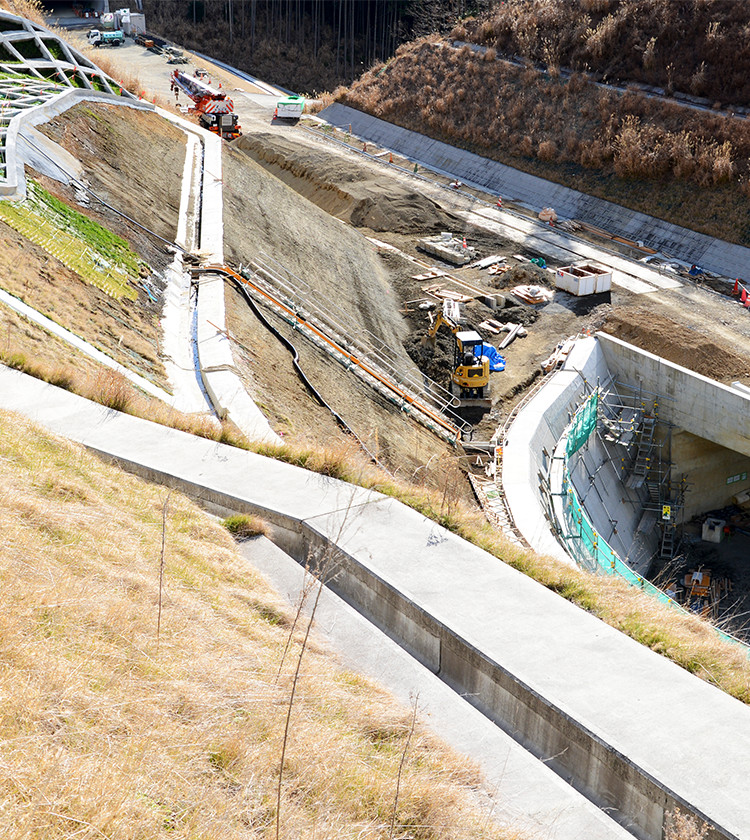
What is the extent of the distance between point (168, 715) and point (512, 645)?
3.64m

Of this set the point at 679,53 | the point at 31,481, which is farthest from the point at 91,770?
the point at 679,53

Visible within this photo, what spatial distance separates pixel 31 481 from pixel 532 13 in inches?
1979

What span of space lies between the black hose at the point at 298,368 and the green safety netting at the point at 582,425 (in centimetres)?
802

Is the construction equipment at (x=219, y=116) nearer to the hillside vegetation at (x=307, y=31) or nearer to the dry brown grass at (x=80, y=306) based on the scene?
the hillside vegetation at (x=307, y=31)

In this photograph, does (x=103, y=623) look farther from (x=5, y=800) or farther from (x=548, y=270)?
(x=548, y=270)

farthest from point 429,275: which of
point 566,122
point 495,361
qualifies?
point 566,122

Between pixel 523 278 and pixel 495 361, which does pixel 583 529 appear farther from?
pixel 523 278

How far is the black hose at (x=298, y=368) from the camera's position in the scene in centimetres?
1802

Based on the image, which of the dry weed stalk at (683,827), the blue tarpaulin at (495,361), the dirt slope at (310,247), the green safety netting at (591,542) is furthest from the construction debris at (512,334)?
the dry weed stalk at (683,827)

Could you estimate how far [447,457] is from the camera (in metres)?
20.6

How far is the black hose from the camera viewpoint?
18020 mm

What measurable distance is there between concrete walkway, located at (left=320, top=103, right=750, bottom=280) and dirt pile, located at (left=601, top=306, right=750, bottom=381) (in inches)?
252

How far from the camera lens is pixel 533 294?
31453 mm

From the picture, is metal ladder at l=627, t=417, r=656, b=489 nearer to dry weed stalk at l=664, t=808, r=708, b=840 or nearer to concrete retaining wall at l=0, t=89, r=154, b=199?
concrete retaining wall at l=0, t=89, r=154, b=199
